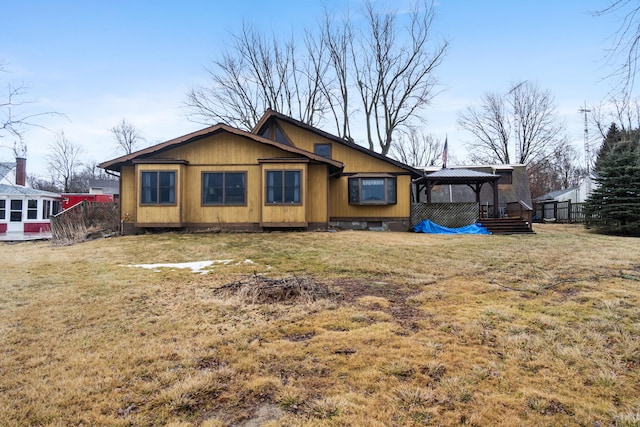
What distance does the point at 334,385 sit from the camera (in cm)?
279

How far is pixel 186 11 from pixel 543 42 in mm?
12445

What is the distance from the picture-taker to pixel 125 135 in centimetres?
3934

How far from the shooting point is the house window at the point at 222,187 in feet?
44.6

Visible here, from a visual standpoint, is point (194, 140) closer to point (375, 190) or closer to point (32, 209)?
point (375, 190)

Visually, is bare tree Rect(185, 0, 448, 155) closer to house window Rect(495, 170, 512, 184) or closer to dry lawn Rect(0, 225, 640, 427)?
house window Rect(495, 170, 512, 184)

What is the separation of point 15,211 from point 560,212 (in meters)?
35.6

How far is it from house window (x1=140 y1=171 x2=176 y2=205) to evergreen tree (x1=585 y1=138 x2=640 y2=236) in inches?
770

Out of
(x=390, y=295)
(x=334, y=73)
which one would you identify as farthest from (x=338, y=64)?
(x=390, y=295)

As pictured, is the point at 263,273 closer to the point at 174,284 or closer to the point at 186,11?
the point at 174,284

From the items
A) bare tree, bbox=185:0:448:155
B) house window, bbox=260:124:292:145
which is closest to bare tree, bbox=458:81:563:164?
bare tree, bbox=185:0:448:155

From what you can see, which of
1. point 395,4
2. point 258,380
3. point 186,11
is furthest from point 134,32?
point 395,4

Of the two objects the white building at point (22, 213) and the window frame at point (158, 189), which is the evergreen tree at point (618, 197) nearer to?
the window frame at point (158, 189)

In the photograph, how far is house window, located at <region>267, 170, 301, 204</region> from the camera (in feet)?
43.9

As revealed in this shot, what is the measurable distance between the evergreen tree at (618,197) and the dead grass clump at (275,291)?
705 inches
